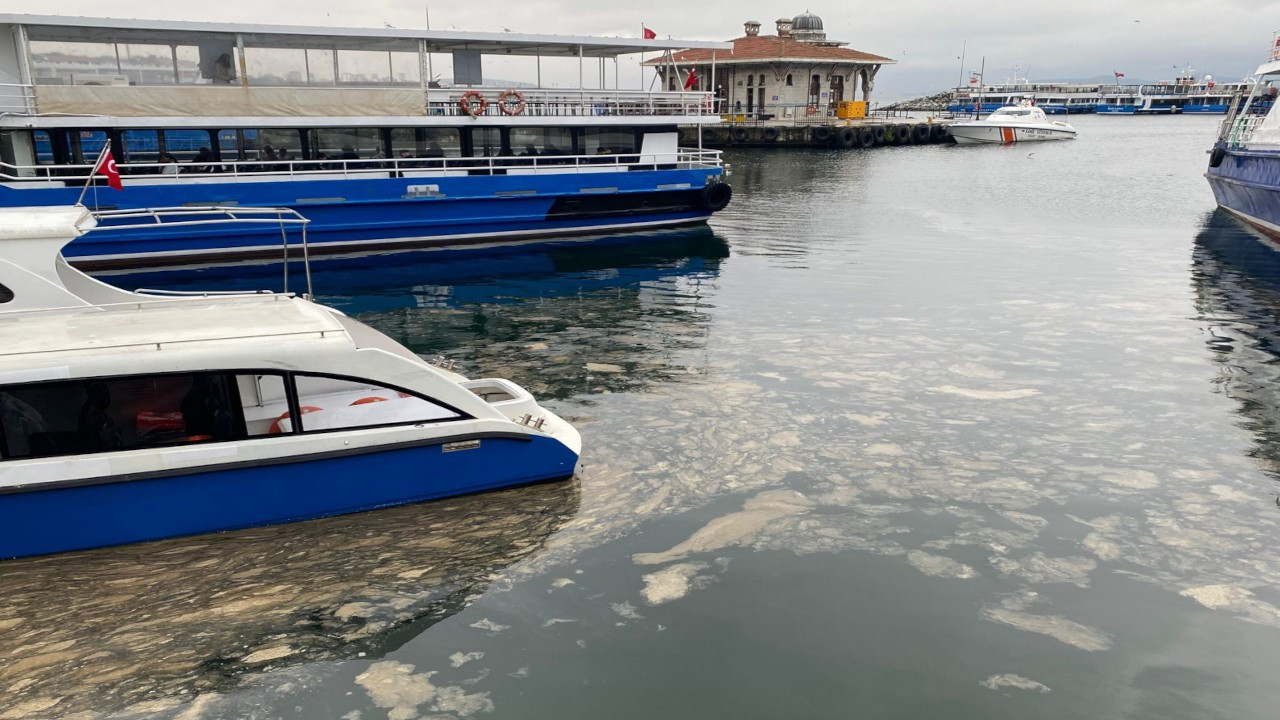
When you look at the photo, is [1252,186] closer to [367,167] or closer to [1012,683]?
[367,167]

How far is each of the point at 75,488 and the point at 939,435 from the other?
8506mm

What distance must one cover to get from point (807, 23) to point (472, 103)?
243ft

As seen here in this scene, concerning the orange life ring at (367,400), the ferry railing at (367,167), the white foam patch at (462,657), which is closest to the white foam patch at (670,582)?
the white foam patch at (462,657)

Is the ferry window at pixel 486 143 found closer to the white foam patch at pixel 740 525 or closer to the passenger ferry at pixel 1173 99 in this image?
the white foam patch at pixel 740 525

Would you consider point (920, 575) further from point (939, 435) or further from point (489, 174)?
point (489, 174)

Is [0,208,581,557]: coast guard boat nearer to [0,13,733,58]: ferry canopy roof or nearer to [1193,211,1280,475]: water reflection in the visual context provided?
[1193,211,1280,475]: water reflection

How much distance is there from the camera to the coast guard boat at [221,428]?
21.8ft

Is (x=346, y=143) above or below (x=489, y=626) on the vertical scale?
above

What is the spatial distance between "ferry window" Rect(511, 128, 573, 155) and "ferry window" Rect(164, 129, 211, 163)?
749 centimetres

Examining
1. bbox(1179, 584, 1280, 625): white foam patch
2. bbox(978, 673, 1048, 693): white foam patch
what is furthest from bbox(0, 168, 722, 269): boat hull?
bbox(1179, 584, 1280, 625): white foam patch

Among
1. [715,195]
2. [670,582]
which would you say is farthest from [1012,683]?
[715,195]

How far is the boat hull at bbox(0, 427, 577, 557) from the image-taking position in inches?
266

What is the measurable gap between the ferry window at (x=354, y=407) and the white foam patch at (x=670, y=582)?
2.26 m

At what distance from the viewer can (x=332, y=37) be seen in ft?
68.4
